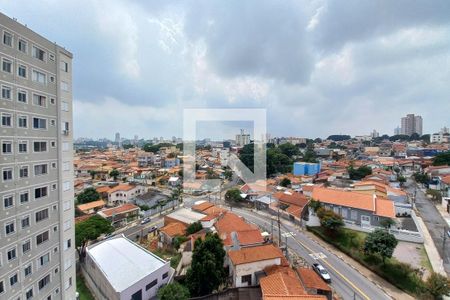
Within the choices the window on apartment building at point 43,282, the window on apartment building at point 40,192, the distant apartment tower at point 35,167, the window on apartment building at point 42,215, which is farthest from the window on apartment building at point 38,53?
the window on apartment building at point 43,282

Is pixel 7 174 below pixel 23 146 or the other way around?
below

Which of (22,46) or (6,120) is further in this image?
(22,46)

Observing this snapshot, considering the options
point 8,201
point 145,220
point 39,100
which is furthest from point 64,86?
point 145,220

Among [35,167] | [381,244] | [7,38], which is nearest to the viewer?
[7,38]

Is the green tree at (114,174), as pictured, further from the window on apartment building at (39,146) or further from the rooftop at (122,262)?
the window on apartment building at (39,146)

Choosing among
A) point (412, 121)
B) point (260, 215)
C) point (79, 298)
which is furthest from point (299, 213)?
point (412, 121)

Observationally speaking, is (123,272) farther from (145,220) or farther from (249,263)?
(145,220)

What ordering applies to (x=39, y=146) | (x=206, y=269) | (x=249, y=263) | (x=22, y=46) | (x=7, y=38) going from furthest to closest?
1. (x=249, y=263)
2. (x=206, y=269)
3. (x=39, y=146)
4. (x=22, y=46)
5. (x=7, y=38)
